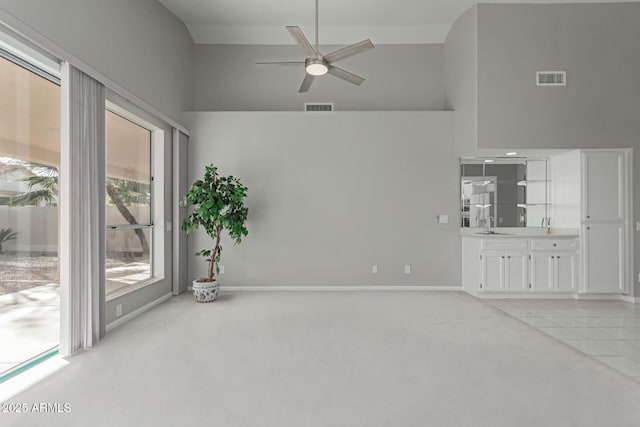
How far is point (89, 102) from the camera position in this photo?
3.05m

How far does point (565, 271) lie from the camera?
4.76m

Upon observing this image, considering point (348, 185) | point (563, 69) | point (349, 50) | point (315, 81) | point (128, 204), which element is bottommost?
point (128, 204)

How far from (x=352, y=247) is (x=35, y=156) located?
13.5 ft

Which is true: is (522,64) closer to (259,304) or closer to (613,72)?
(613,72)

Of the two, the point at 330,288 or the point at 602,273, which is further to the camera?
the point at 330,288

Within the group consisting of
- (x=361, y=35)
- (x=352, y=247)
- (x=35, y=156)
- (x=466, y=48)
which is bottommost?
(x=352, y=247)

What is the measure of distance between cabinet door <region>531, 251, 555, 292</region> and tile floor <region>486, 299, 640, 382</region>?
0.66 ft

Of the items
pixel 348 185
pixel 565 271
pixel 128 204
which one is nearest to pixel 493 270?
pixel 565 271

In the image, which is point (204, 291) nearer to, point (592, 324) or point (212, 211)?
point (212, 211)

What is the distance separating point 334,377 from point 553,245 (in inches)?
164

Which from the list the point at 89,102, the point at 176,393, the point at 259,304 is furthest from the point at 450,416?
the point at 89,102

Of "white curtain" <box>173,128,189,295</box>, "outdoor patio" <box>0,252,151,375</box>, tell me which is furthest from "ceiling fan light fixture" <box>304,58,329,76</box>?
"outdoor patio" <box>0,252,151,375</box>

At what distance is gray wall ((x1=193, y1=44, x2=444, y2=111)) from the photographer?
5.82m

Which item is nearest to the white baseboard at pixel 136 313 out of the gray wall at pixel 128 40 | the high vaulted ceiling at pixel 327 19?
the gray wall at pixel 128 40
